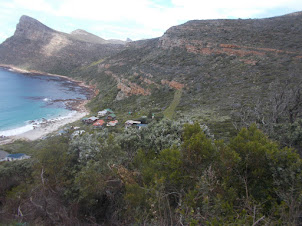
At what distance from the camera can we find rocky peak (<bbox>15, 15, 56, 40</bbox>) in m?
95.9

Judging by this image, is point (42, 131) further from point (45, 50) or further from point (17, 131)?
point (45, 50)

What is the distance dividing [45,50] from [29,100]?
5469 centimetres

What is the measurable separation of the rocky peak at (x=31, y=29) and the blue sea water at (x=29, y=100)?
3511cm

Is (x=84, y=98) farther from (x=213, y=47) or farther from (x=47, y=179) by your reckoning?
(x=47, y=179)

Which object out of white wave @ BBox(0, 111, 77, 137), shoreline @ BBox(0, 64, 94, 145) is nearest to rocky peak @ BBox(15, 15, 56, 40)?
shoreline @ BBox(0, 64, 94, 145)

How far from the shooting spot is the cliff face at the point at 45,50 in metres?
85.7

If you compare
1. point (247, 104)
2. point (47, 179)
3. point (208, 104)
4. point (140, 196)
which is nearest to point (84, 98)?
point (208, 104)

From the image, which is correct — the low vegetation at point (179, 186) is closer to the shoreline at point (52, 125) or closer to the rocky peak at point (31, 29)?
the shoreline at point (52, 125)

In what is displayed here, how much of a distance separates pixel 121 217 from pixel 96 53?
93696 mm

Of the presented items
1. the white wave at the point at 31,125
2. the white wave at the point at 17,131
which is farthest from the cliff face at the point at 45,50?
the white wave at the point at 17,131

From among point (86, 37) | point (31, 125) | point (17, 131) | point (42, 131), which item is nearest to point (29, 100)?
point (31, 125)

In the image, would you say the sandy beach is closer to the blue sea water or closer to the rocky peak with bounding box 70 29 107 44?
the blue sea water

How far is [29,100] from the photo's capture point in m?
46.6

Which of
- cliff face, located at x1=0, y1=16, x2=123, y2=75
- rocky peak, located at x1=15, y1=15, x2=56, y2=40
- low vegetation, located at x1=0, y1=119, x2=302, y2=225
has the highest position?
rocky peak, located at x1=15, y1=15, x2=56, y2=40
